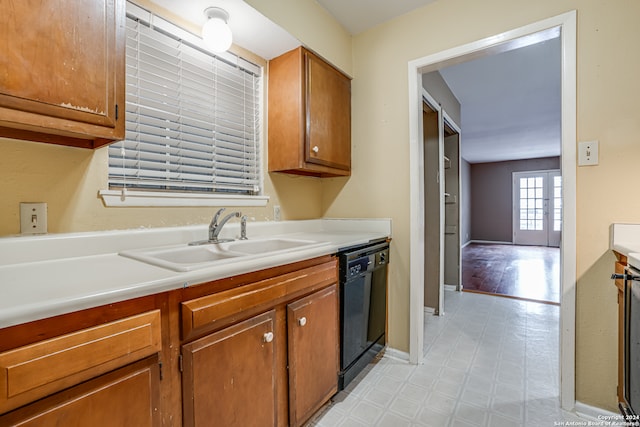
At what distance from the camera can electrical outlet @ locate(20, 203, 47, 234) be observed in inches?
42.4

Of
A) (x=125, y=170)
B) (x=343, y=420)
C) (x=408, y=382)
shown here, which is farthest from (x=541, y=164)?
(x=125, y=170)

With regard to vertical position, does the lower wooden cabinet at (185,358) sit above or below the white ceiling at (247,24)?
below

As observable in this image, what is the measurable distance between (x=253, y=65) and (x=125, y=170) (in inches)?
42.5

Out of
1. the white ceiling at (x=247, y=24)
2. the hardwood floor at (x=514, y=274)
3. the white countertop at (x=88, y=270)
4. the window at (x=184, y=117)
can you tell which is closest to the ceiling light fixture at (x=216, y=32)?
the white ceiling at (x=247, y=24)

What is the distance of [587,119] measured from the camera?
1460 mm

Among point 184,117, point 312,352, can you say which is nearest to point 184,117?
point 184,117

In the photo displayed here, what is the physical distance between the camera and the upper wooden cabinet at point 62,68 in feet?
2.77

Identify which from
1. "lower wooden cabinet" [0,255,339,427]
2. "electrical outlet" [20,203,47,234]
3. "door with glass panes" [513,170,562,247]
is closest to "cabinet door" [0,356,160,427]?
"lower wooden cabinet" [0,255,339,427]

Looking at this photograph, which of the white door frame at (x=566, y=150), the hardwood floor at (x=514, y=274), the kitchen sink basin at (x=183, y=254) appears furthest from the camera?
the hardwood floor at (x=514, y=274)

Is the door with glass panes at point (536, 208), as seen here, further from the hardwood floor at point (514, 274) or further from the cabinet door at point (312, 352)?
the cabinet door at point (312, 352)

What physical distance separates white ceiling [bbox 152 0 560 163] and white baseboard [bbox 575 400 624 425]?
253 cm

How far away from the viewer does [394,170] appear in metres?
2.08

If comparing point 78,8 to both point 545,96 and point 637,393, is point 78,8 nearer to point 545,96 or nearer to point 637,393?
point 637,393

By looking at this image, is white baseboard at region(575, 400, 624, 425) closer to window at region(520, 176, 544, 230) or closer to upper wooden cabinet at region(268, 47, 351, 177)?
upper wooden cabinet at region(268, 47, 351, 177)
